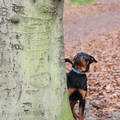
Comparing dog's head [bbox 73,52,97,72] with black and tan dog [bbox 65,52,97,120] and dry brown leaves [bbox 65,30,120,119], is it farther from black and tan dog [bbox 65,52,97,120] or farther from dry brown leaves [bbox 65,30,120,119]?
dry brown leaves [bbox 65,30,120,119]

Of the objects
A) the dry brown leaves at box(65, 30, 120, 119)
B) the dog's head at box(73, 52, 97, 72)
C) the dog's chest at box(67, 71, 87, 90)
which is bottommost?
the dry brown leaves at box(65, 30, 120, 119)

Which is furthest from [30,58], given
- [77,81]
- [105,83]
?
[105,83]

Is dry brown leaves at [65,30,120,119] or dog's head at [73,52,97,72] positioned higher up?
dog's head at [73,52,97,72]

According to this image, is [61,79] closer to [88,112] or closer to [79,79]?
[79,79]

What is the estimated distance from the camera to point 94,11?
20.3 m

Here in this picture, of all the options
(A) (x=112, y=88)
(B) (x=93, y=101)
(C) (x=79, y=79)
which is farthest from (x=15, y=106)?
(A) (x=112, y=88)

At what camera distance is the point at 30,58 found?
80.7 inches

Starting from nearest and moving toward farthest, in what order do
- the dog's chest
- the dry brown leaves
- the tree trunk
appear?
the tree trunk → the dog's chest → the dry brown leaves

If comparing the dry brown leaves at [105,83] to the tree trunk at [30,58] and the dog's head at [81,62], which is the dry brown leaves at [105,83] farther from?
the tree trunk at [30,58]

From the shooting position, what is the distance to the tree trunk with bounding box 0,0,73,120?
196 cm

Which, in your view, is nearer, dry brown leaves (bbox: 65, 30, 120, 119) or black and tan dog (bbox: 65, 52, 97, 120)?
black and tan dog (bbox: 65, 52, 97, 120)

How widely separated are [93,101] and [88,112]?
0.49 m

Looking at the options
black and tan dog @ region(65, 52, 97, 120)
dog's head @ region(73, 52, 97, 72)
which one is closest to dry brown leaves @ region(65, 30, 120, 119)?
black and tan dog @ region(65, 52, 97, 120)

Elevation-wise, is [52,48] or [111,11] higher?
[111,11]
